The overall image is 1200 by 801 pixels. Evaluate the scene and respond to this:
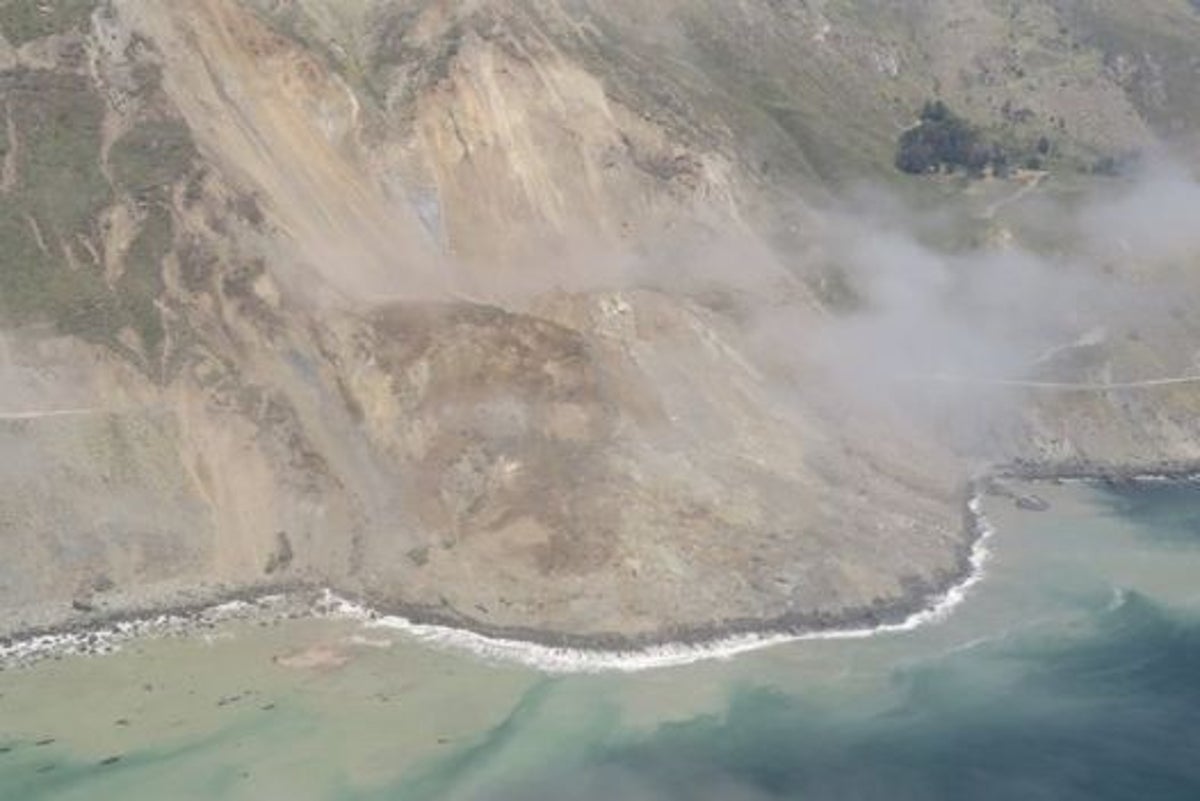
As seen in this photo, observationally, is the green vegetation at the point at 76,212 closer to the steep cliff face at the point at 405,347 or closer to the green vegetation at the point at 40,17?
the steep cliff face at the point at 405,347

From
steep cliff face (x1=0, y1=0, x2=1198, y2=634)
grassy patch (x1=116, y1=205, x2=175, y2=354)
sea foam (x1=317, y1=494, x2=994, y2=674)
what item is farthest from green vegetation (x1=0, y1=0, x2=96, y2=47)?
sea foam (x1=317, y1=494, x2=994, y2=674)

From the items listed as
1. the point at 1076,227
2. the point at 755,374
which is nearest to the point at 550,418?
the point at 755,374

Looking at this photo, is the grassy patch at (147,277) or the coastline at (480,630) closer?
the coastline at (480,630)

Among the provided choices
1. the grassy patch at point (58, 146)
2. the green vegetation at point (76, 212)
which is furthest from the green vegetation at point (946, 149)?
the grassy patch at point (58, 146)

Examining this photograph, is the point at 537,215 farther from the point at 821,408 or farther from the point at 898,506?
the point at 898,506

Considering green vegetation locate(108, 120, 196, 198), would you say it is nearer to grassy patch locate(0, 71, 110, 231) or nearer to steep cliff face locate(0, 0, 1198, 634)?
steep cliff face locate(0, 0, 1198, 634)
